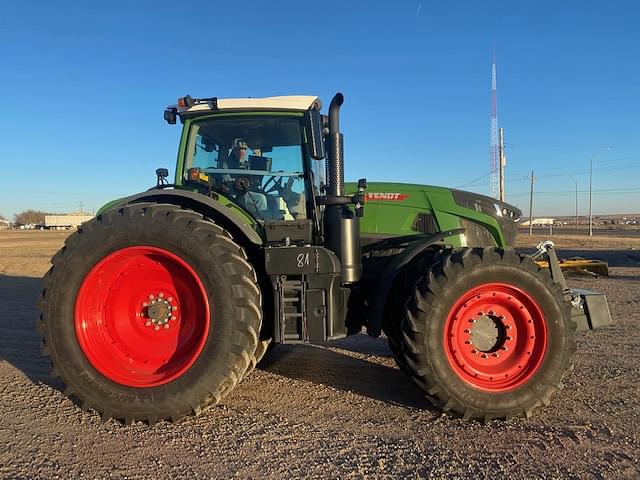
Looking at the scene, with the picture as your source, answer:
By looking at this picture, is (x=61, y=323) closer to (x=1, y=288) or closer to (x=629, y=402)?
(x=629, y=402)

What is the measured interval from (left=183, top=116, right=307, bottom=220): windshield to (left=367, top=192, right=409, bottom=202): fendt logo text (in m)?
0.78

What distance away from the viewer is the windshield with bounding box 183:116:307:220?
420cm

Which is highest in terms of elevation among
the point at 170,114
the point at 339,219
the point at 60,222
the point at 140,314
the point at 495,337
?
the point at 60,222

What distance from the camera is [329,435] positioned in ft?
10.7

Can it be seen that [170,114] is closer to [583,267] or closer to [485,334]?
[485,334]

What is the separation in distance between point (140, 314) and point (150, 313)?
0.14 metres

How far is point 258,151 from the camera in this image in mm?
4336

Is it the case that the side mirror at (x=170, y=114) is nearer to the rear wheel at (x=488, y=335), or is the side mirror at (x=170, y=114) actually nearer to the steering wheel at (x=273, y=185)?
the steering wheel at (x=273, y=185)

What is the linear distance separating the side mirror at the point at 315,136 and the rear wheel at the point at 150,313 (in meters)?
1.06

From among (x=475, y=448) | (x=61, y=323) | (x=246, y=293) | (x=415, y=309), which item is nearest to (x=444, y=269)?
(x=415, y=309)

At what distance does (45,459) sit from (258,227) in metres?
2.17

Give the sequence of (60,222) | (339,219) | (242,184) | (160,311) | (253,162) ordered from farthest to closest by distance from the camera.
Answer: (60,222), (253,162), (242,184), (339,219), (160,311)

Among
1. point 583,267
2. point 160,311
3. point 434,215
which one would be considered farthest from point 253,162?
point 583,267

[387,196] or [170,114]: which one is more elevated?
[170,114]
